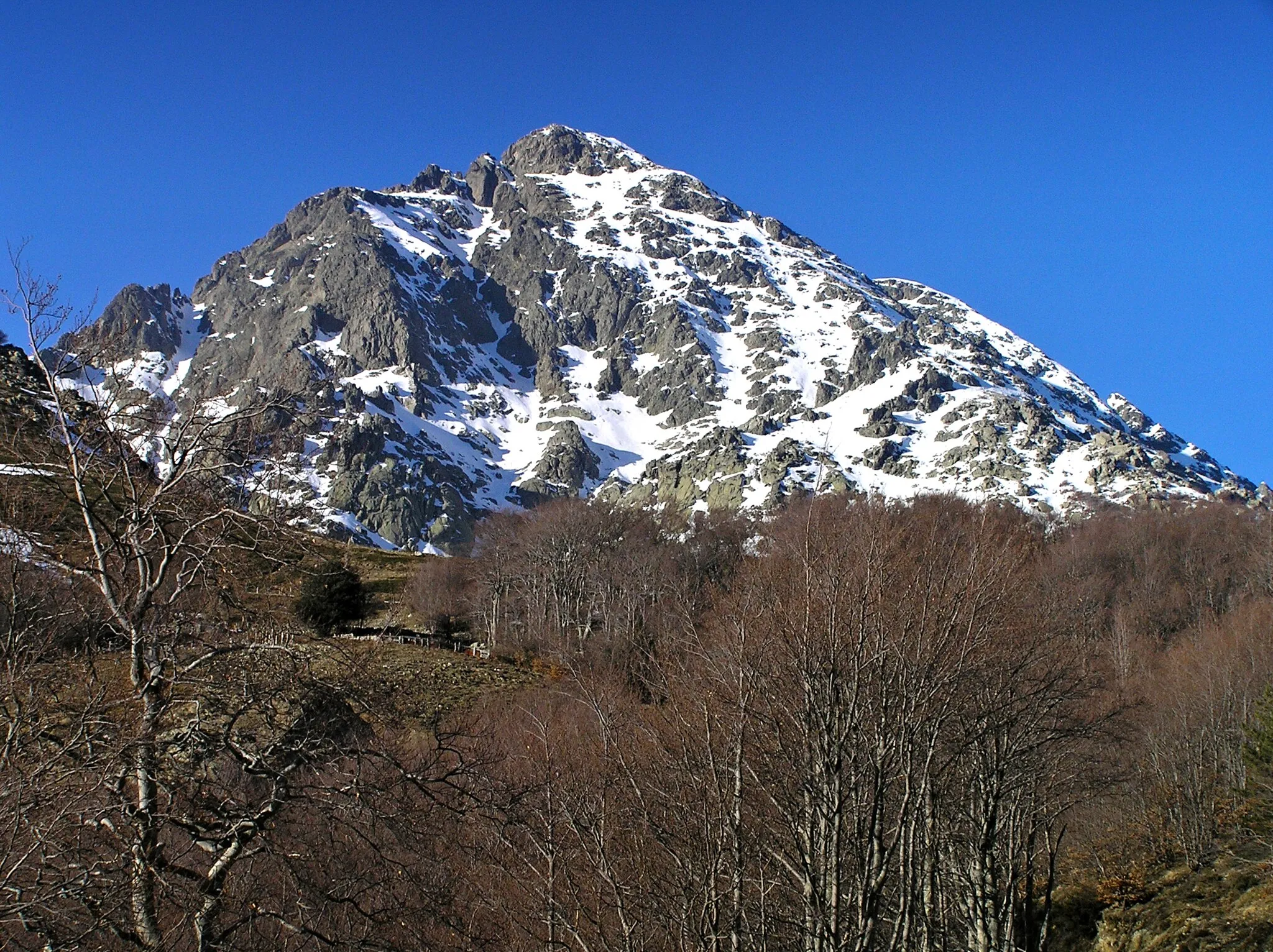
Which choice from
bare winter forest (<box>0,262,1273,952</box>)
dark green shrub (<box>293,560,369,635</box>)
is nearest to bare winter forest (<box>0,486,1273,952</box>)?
bare winter forest (<box>0,262,1273,952</box>)

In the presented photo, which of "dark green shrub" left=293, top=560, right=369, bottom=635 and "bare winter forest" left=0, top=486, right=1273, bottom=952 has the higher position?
"dark green shrub" left=293, top=560, right=369, bottom=635

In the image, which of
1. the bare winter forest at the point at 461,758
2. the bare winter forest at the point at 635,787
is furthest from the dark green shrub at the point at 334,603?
the bare winter forest at the point at 635,787

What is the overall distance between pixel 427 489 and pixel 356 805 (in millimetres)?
178416

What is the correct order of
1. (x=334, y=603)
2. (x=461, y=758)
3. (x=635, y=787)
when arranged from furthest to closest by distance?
(x=334, y=603) < (x=635, y=787) < (x=461, y=758)

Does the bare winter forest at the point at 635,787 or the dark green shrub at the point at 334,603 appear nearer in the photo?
the bare winter forest at the point at 635,787

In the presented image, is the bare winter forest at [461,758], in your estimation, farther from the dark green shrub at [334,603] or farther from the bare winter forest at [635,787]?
the dark green shrub at [334,603]

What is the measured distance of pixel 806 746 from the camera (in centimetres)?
1050

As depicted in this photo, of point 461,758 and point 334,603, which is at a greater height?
point 334,603

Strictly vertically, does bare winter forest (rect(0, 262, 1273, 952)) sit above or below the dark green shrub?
below

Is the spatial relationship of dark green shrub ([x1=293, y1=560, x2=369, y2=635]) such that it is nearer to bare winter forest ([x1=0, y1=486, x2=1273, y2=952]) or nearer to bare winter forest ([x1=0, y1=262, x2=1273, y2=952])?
bare winter forest ([x1=0, y1=262, x2=1273, y2=952])

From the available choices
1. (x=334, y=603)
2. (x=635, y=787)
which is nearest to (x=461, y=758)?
(x=635, y=787)

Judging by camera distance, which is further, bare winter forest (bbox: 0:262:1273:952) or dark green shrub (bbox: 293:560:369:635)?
dark green shrub (bbox: 293:560:369:635)

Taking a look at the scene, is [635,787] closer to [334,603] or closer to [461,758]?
[461,758]

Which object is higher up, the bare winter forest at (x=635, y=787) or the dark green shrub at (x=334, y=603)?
the dark green shrub at (x=334, y=603)
